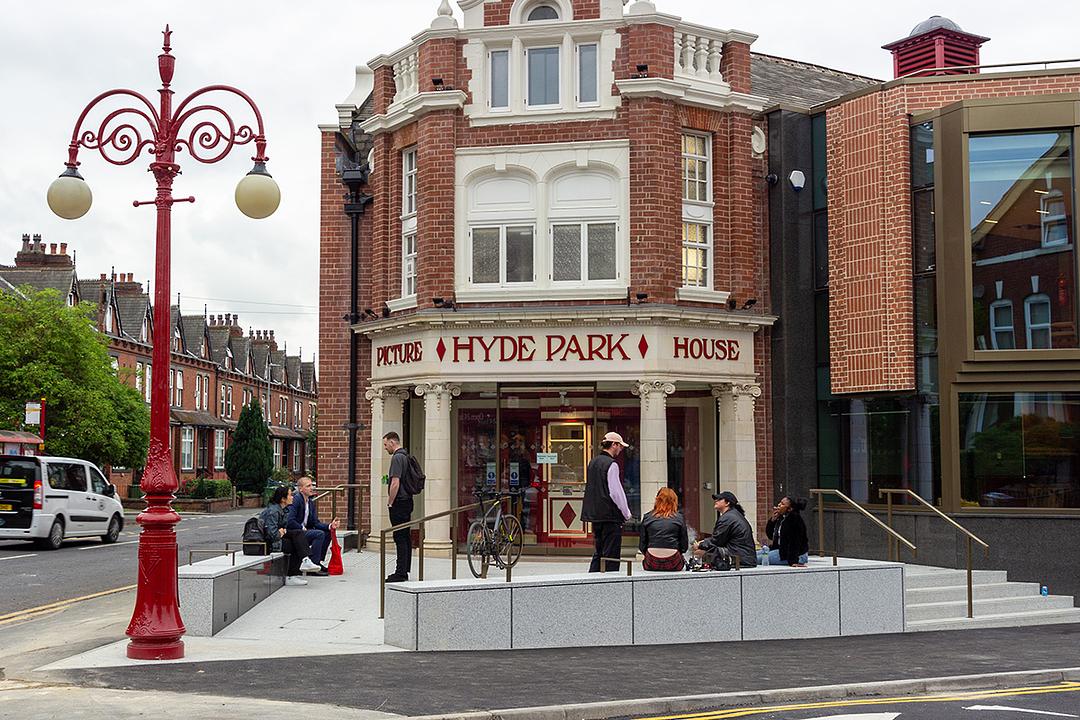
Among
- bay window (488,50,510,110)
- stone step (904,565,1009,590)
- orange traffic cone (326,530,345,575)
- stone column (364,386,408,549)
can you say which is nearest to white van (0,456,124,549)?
stone column (364,386,408,549)

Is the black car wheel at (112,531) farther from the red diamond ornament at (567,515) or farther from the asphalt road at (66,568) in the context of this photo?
the red diamond ornament at (567,515)

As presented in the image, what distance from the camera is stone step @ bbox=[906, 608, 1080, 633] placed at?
14.7 meters

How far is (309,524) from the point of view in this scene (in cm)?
1673

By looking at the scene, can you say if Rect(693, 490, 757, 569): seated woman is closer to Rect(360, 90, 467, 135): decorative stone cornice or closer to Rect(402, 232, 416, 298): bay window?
Rect(402, 232, 416, 298): bay window

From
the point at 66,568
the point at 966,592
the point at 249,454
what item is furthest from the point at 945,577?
the point at 249,454

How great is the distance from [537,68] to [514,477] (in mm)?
6944

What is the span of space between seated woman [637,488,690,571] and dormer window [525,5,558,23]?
391 inches

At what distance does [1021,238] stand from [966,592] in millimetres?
5504

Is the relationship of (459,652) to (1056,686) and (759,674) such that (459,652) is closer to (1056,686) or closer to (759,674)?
(759,674)

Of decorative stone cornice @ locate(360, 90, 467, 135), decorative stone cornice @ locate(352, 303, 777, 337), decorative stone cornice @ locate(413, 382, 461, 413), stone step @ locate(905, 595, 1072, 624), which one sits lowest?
stone step @ locate(905, 595, 1072, 624)

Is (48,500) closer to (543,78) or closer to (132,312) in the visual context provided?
(543,78)

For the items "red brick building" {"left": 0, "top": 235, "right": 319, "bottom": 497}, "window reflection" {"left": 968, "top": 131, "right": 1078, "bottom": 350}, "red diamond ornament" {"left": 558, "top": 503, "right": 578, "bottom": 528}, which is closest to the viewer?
"window reflection" {"left": 968, "top": 131, "right": 1078, "bottom": 350}

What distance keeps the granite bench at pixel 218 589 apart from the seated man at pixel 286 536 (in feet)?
3.41

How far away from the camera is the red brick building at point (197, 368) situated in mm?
50188
